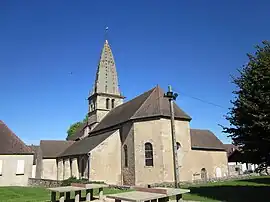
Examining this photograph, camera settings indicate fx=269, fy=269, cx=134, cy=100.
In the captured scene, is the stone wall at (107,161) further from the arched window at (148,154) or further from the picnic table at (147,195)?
the picnic table at (147,195)

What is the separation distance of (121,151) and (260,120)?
1790 cm

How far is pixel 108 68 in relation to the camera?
4475 cm

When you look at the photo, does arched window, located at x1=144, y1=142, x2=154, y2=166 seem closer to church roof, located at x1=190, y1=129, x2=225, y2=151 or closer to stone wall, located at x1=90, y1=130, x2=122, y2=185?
stone wall, located at x1=90, y1=130, x2=122, y2=185

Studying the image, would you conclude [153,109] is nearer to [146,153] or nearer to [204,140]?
[146,153]

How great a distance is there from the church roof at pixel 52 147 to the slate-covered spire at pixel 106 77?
9.63 meters

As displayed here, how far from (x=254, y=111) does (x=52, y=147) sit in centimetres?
3429

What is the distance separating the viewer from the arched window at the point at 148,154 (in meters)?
26.3

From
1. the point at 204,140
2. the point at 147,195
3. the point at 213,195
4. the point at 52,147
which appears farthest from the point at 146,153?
the point at 52,147

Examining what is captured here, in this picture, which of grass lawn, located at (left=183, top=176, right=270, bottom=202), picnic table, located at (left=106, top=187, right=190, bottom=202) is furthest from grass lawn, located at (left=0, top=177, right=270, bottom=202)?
picnic table, located at (left=106, top=187, right=190, bottom=202)

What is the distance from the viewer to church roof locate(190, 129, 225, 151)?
33.1 metres

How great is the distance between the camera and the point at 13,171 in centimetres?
2777

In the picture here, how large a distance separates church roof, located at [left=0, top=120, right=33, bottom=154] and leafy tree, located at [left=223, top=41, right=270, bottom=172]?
22.2 meters

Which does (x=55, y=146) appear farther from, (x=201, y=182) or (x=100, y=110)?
(x=201, y=182)

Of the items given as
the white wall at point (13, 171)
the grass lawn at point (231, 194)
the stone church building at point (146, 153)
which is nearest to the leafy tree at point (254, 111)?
the grass lawn at point (231, 194)
